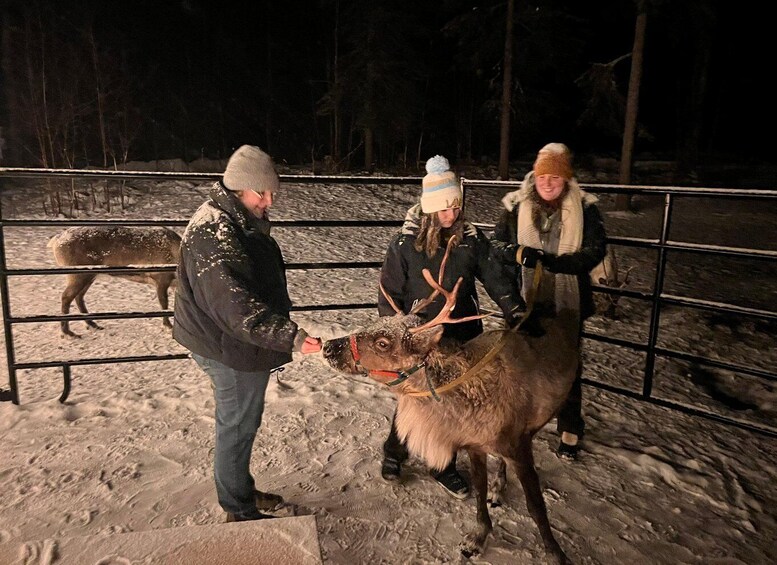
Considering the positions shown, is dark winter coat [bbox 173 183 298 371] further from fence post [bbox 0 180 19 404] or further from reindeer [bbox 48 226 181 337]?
reindeer [bbox 48 226 181 337]

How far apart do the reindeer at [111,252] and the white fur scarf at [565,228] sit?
4.08 metres

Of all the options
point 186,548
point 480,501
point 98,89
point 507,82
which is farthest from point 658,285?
point 98,89

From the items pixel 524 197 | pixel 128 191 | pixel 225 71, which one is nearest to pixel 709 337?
pixel 524 197

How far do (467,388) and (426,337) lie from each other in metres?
0.36

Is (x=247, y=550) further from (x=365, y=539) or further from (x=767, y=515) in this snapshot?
(x=767, y=515)

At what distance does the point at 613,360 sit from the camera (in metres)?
5.18

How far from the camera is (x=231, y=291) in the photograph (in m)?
2.25

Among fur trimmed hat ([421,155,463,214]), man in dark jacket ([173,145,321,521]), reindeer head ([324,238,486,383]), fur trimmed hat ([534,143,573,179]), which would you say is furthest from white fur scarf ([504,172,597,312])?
man in dark jacket ([173,145,321,521])

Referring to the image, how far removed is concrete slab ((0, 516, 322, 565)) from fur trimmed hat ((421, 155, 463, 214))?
5.25ft

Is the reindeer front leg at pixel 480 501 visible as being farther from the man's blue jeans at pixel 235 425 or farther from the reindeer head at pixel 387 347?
the man's blue jeans at pixel 235 425

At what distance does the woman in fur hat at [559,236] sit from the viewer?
3121 millimetres

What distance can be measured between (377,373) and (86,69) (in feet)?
60.7

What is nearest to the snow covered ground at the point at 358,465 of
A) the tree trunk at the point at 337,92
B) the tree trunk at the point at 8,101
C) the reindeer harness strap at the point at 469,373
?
the reindeer harness strap at the point at 469,373

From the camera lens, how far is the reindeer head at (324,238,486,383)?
2299 mm
